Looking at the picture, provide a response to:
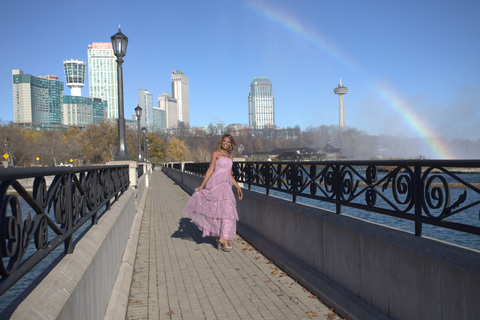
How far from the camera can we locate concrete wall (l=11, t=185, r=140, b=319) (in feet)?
7.72

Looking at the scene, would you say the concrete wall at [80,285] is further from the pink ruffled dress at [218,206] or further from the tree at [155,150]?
the tree at [155,150]

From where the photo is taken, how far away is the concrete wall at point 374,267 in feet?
10.9

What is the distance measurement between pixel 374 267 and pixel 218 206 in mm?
4524

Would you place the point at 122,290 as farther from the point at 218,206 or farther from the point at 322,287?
the point at 218,206

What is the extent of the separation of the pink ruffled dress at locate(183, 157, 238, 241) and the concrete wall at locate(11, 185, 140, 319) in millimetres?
3225

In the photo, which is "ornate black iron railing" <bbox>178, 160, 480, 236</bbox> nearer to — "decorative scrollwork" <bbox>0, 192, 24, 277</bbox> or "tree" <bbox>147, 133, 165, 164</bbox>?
"decorative scrollwork" <bbox>0, 192, 24, 277</bbox>

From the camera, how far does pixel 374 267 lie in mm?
4527

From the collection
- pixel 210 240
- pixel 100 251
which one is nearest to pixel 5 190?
pixel 100 251

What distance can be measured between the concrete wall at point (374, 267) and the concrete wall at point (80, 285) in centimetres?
269

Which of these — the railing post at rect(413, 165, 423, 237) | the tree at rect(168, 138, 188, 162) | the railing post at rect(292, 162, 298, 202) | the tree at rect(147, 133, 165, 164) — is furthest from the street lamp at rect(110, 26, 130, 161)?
the tree at rect(147, 133, 165, 164)

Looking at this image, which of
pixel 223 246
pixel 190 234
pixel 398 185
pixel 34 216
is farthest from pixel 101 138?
pixel 34 216

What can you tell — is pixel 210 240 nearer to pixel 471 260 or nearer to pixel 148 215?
pixel 148 215

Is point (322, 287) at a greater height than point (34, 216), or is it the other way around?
point (34, 216)

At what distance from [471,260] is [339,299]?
→ 2156 mm
